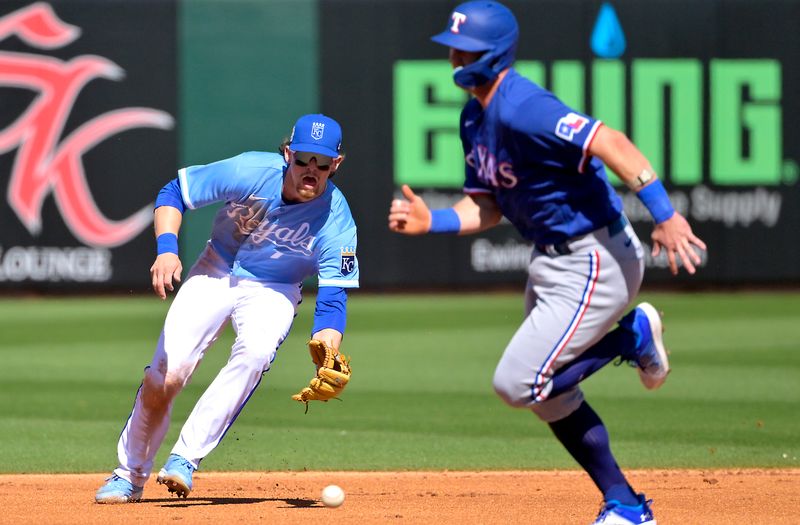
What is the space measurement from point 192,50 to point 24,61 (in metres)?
2.15

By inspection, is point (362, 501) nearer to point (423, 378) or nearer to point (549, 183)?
point (549, 183)

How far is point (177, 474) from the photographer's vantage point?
6.23 meters

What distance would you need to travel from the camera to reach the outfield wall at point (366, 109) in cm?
1805

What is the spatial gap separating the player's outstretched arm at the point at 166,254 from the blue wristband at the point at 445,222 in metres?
1.16

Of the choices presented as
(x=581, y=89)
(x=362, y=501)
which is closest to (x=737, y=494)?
(x=362, y=501)

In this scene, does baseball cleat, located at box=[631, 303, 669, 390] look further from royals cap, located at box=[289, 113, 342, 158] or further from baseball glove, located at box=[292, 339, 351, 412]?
royals cap, located at box=[289, 113, 342, 158]

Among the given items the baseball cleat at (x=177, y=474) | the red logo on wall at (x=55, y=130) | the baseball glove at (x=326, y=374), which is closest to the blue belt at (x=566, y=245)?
the baseball glove at (x=326, y=374)

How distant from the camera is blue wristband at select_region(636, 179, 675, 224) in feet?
17.1

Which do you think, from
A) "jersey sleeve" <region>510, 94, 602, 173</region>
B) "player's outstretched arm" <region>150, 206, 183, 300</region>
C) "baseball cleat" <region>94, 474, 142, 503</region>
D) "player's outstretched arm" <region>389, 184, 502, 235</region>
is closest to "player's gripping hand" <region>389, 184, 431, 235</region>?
"player's outstretched arm" <region>389, 184, 502, 235</region>

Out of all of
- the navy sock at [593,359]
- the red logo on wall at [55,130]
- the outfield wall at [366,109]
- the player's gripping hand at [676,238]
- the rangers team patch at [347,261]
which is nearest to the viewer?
the player's gripping hand at [676,238]

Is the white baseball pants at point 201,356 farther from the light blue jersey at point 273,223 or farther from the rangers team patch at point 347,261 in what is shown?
the rangers team patch at point 347,261

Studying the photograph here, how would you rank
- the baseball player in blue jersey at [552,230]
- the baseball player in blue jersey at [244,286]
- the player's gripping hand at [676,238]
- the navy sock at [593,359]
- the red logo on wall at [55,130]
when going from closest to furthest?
1. the player's gripping hand at [676,238]
2. the baseball player in blue jersey at [552,230]
3. the navy sock at [593,359]
4. the baseball player in blue jersey at [244,286]
5. the red logo on wall at [55,130]

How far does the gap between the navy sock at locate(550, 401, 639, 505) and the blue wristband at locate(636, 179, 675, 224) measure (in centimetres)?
88

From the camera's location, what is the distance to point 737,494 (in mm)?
7082
